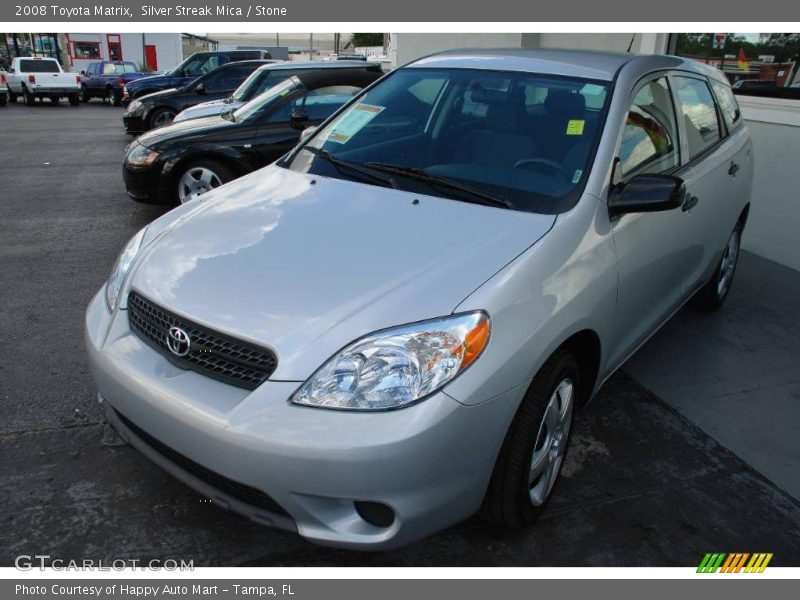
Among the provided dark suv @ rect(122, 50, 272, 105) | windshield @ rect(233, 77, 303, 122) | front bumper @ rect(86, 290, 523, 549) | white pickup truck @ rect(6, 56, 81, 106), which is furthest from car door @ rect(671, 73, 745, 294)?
white pickup truck @ rect(6, 56, 81, 106)

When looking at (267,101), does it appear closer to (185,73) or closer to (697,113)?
(697,113)

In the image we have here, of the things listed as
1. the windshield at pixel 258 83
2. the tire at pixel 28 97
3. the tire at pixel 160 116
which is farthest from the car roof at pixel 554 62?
the tire at pixel 28 97

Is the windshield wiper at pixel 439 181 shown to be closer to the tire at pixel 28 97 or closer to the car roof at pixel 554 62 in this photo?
the car roof at pixel 554 62

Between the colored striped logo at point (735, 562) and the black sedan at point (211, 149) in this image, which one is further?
the black sedan at point (211, 149)

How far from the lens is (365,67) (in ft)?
25.3

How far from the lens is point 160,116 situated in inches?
492

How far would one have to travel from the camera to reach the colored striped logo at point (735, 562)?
2486 millimetres

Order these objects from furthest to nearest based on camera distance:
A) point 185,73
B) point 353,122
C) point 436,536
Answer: point 185,73 < point 353,122 < point 436,536

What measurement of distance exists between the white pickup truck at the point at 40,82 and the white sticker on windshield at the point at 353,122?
2417 cm

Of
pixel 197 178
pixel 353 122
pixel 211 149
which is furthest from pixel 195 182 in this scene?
pixel 353 122

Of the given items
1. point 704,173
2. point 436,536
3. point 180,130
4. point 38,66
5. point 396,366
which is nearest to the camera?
point 396,366

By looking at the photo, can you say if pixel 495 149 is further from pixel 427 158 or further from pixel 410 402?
pixel 410 402

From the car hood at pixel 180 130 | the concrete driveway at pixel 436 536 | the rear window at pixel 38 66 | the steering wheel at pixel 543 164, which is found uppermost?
the steering wheel at pixel 543 164

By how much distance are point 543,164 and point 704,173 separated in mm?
1396
